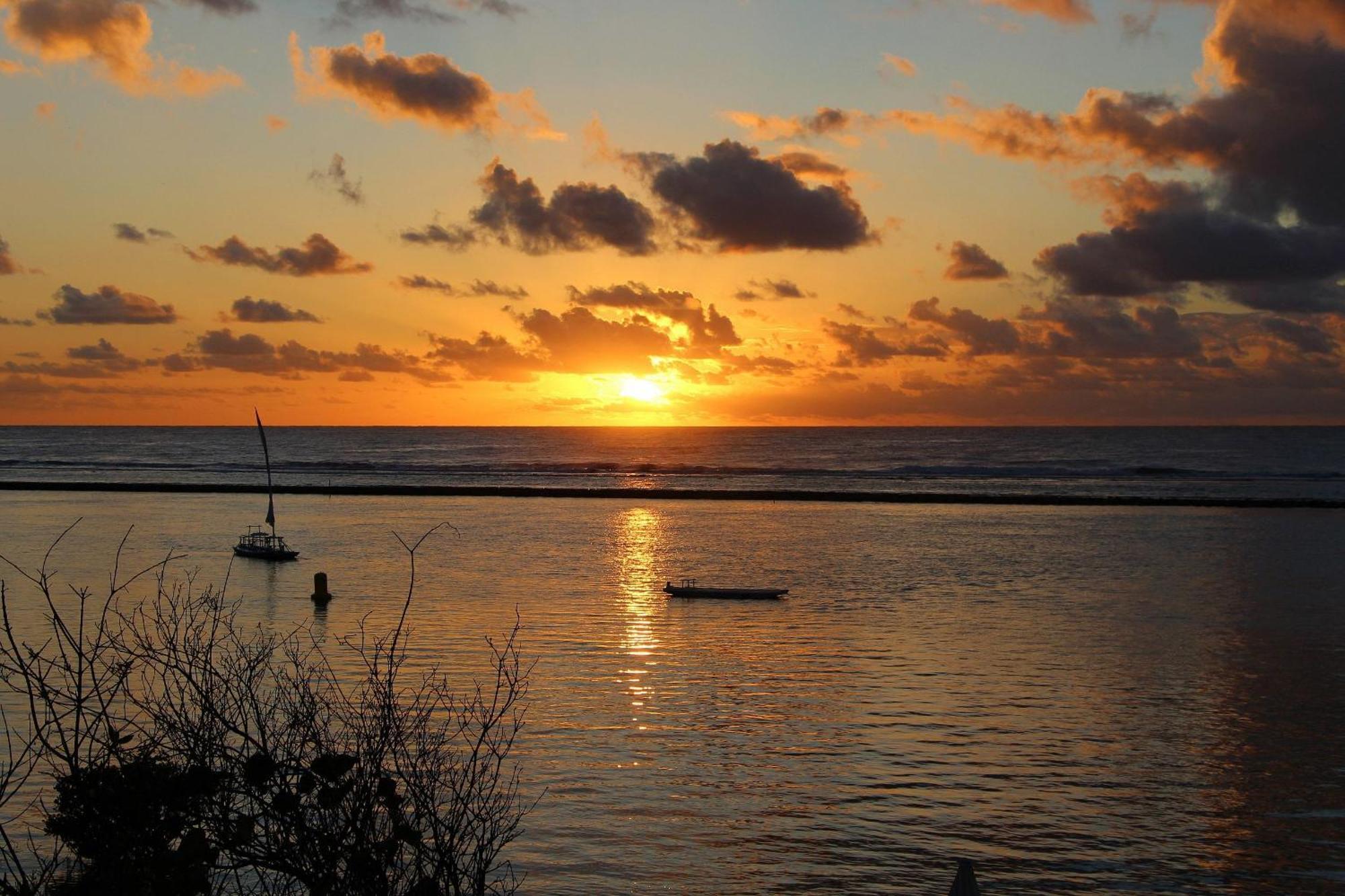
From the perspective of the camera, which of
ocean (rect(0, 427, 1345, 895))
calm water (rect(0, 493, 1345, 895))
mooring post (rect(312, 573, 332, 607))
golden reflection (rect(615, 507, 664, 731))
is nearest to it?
calm water (rect(0, 493, 1345, 895))

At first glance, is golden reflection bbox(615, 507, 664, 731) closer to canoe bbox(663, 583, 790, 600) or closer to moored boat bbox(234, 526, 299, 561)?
canoe bbox(663, 583, 790, 600)

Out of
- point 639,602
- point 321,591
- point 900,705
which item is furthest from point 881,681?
point 321,591

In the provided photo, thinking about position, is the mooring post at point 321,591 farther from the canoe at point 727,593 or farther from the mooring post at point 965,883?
the mooring post at point 965,883

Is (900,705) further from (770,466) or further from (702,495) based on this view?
A: (770,466)

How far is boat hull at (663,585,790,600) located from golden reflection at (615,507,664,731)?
1.97 feet

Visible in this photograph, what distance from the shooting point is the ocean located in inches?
548

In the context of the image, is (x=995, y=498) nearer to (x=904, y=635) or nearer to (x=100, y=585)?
(x=904, y=635)

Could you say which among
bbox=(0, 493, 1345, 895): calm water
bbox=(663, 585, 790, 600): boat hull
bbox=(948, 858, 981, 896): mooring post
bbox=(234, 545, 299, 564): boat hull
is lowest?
bbox=(0, 493, 1345, 895): calm water

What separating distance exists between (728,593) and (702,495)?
174ft

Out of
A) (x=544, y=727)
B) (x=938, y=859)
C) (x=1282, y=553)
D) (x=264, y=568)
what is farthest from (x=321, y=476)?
(x=938, y=859)

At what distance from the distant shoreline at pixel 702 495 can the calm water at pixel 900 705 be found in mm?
28632

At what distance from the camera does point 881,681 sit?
2308 centimetres

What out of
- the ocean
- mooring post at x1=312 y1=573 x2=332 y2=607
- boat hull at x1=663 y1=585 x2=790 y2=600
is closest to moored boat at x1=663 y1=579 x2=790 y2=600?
boat hull at x1=663 y1=585 x2=790 y2=600

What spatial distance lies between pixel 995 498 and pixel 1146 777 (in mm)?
67304
